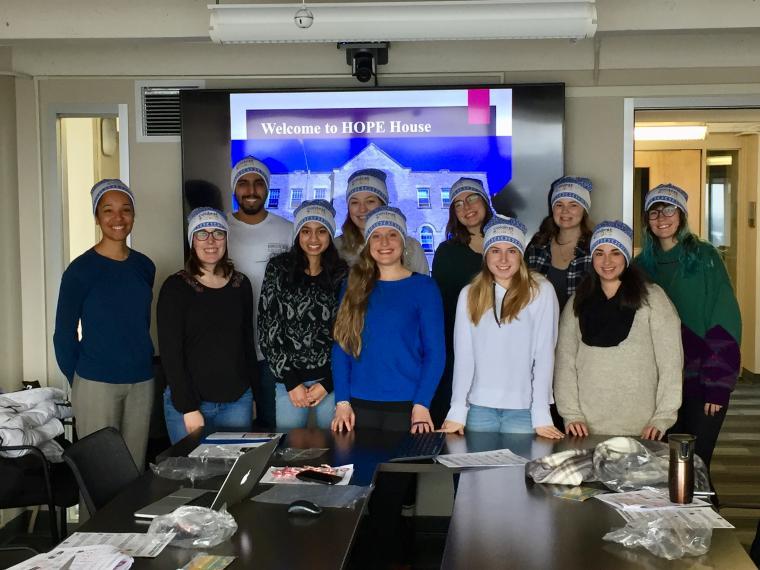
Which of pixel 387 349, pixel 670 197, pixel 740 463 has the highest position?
pixel 670 197

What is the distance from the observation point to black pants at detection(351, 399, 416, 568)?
11.7ft

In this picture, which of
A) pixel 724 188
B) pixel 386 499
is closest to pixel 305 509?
pixel 386 499

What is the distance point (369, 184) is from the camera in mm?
4523

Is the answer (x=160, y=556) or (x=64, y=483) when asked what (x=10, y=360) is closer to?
(x=64, y=483)

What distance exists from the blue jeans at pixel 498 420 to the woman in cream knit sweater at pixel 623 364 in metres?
0.17

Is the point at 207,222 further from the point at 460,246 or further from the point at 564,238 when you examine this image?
the point at 564,238

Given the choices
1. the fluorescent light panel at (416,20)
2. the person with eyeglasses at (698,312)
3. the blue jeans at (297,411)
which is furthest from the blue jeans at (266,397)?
the person with eyeglasses at (698,312)

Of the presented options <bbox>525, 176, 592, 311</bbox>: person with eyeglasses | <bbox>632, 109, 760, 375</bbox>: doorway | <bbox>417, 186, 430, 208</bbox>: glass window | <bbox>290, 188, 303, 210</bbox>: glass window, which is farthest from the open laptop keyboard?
<bbox>632, 109, 760, 375</bbox>: doorway

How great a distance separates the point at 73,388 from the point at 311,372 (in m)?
1.11

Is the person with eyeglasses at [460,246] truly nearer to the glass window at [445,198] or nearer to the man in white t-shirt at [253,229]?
the glass window at [445,198]

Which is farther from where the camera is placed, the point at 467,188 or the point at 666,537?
the point at 467,188

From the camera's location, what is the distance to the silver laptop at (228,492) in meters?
2.43

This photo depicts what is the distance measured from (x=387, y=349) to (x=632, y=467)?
117 centimetres

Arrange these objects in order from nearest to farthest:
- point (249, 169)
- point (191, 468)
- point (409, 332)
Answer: point (191, 468), point (409, 332), point (249, 169)
